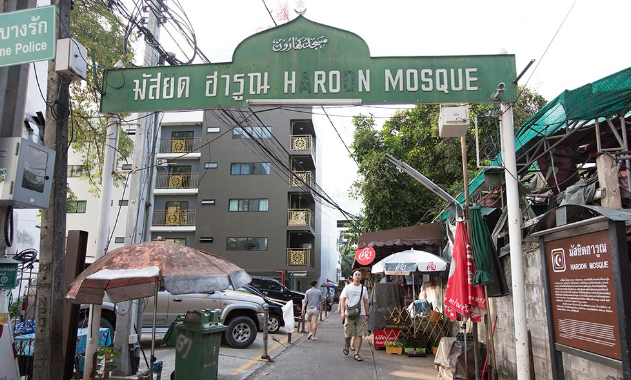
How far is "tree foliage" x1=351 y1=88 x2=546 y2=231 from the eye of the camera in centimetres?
1523

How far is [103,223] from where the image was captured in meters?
6.87

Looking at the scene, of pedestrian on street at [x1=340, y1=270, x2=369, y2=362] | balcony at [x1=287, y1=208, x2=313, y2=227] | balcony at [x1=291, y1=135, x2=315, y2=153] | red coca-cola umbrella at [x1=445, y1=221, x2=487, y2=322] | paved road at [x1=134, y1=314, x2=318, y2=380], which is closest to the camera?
red coca-cola umbrella at [x1=445, y1=221, x2=487, y2=322]

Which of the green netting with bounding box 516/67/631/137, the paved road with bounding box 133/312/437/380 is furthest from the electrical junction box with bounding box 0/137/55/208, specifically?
the green netting with bounding box 516/67/631/137

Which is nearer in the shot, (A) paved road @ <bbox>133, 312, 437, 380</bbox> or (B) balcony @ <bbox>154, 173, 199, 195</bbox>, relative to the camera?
(A) paved road @ <bbox>133, 312, 437, 380</bbox>

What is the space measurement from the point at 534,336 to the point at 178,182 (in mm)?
26506

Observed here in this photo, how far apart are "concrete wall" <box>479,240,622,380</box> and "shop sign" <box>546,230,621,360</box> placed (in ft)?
1.69

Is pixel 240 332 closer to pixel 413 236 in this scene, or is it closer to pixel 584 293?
pixel 413 236

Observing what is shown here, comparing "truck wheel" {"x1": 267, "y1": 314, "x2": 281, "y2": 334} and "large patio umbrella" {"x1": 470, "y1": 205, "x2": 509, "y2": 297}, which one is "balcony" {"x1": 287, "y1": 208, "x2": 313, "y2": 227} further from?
"large patio umbrella" {"x1": 470, "y1": 205, "x2": 509, "y2": 297}

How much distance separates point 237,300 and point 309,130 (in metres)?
22.7

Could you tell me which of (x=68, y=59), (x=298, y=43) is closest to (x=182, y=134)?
(x=298, y=43)

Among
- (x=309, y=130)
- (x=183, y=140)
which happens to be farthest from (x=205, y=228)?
(x=309, y=130)

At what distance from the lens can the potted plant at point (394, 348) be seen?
33.6ft

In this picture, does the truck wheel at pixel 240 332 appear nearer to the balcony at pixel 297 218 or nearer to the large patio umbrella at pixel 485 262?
the large patio umbrella at pixel 485 262

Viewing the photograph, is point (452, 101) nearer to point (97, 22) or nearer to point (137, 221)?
point (137, 221)
